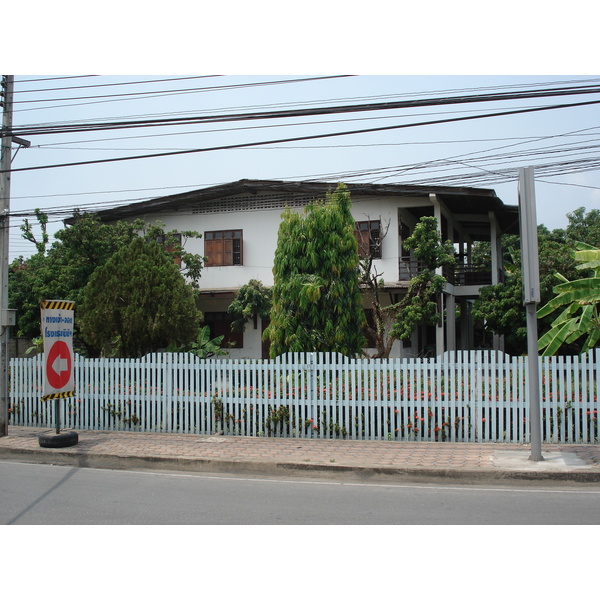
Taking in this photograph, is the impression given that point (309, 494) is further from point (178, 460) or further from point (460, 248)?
point (460, 248)

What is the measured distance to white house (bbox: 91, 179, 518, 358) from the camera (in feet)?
72.1

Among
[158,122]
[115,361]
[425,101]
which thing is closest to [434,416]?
[425,101]

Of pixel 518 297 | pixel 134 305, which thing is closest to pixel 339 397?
pixel 134 305

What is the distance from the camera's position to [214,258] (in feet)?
78.4

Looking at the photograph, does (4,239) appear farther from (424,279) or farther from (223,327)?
(223,327)

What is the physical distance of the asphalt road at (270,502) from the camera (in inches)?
249

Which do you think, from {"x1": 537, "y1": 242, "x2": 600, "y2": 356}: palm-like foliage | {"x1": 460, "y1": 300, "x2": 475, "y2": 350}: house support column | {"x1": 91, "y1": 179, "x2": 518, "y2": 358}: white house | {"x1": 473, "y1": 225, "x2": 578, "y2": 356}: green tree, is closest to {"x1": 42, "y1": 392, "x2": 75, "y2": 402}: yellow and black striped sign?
{"x1": 537, "y1": 242, "x2": 600, "y2": 356}: palm-like foliage

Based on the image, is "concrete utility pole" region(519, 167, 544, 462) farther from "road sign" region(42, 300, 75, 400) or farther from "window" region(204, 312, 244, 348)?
"window" region(204, 312, 244, 348)

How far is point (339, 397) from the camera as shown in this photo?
10.9 metres

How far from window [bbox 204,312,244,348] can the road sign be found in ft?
44.4

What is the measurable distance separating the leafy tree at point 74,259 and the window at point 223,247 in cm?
101

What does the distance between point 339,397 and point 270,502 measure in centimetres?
388

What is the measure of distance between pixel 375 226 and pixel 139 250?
9.54 meters

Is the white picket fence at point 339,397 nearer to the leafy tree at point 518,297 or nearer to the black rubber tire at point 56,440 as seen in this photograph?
the black rubber tire at point 56,440
